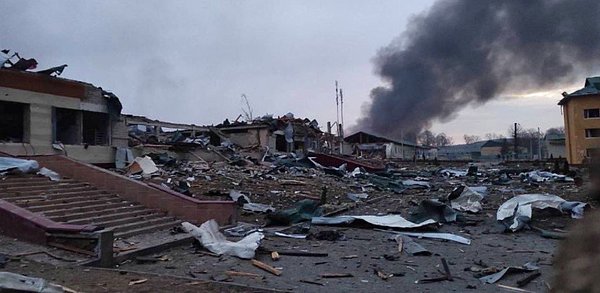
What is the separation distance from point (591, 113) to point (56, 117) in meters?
41.9

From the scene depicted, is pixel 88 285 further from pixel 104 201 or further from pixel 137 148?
pixel 137 148

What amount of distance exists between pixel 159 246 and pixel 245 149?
929 inches

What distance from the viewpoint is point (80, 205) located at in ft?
34.1

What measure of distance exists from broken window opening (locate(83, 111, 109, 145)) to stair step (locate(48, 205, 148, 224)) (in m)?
10.9

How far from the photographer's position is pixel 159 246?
28.0 ft

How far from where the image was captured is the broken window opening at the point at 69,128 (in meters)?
19.6

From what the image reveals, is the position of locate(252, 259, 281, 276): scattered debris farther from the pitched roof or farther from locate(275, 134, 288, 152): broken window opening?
the pitched roof

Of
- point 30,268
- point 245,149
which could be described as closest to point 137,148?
point 245,149

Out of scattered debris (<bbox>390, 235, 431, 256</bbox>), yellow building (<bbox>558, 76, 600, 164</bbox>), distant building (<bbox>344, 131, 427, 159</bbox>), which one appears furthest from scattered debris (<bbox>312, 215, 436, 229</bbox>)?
distant building (<bbox>344, 131, 427, 159</bbox>)

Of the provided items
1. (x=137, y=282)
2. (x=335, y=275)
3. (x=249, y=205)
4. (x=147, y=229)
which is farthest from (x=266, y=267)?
(x=249, y=205)

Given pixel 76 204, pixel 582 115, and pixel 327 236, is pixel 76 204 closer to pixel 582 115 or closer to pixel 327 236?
pixel 327 236

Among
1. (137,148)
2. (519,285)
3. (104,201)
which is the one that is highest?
(137,148)

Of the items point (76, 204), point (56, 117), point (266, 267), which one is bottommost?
point (266, 267)

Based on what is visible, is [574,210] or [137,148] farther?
[137,148]
